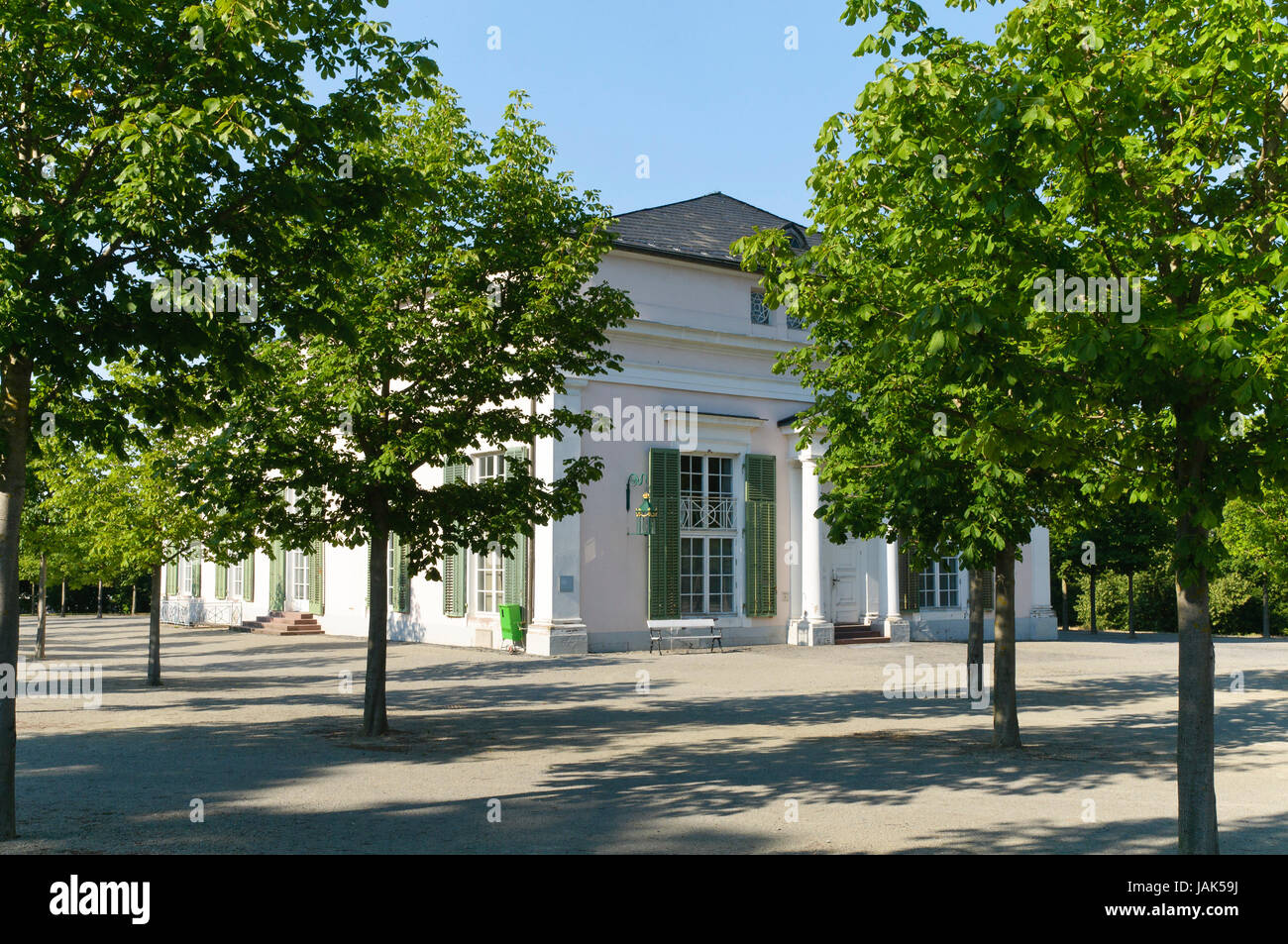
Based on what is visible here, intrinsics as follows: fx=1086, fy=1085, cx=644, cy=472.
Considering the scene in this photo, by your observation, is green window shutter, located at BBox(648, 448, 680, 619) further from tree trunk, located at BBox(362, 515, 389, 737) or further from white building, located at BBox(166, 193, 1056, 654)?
tree trunk, located at BBox(362, 515, 389, 737)

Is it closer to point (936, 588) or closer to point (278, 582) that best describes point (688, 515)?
point (936, 588)

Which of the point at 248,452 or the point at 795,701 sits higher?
the point at 248,452

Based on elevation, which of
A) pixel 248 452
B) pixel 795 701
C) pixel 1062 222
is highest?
pixel 1062 222

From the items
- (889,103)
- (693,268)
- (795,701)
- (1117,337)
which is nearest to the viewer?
(1117,337)

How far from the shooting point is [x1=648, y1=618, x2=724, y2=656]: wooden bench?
22.9 metres

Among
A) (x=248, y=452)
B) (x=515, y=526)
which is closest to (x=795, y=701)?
(x=515, y=526)

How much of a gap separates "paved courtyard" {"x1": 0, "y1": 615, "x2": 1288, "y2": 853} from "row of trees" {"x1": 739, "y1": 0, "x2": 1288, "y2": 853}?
2.51 meters

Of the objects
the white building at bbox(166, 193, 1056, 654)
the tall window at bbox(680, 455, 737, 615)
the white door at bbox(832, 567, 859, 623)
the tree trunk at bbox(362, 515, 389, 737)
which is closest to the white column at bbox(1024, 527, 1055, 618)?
the white building at bbox(166, 193, 1056, 654)

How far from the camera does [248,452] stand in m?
11.0

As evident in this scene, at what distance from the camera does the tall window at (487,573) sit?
23.3 meters

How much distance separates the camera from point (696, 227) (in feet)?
85.9

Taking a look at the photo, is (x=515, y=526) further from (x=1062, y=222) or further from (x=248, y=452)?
(x=1062, y=222)

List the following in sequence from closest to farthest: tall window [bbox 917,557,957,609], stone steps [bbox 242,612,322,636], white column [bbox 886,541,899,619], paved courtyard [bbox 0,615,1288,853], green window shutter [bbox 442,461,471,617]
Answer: paved courtyard [bbox 0,615,1288,853], green window shutter [bbox 442,461,471,617], white column [bbox 886,541,899,619], tall window [bbox 917,557,957,609], stone steps [bbox 242,612,322,636]
